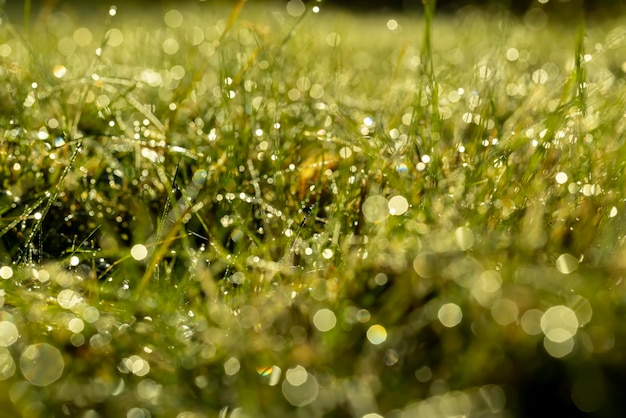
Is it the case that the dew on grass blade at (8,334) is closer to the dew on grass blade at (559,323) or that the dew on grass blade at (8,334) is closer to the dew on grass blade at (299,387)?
the dew on grass blade at (299,387)

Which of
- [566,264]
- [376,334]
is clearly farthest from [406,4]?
[376,334]

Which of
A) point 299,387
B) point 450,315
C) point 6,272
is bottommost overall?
point 6,272

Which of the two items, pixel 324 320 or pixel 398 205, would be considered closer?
pixel 324 320

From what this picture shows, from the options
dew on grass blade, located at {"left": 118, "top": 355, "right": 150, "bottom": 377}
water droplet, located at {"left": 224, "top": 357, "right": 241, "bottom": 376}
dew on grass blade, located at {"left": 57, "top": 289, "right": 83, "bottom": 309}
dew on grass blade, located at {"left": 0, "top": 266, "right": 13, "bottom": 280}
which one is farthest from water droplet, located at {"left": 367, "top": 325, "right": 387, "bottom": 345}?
dew on grass blade, located at {"left": 0, "top": 266, "right": 13, "bottom": 280}

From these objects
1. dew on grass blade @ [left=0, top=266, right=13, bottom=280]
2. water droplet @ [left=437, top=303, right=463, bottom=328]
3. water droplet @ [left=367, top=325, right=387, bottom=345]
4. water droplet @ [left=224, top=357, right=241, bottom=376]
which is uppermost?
water droplet @ [left=437, top=303, right=463, bottom=328]

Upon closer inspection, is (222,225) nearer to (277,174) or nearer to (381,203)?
(277,174)

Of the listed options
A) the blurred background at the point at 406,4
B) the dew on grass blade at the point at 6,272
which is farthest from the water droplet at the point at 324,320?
the blurred background at the point at 406,4

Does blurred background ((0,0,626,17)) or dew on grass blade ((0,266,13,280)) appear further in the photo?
blurred background ((0,0,626,17))

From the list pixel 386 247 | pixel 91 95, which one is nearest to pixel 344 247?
pixel 386 247

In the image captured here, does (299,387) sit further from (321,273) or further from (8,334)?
(8,334)

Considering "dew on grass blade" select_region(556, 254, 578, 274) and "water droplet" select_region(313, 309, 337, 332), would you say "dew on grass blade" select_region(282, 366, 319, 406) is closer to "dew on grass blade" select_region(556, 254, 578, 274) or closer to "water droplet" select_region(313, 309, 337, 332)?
"water droplet" select_region(313, 309, 337, 332)
